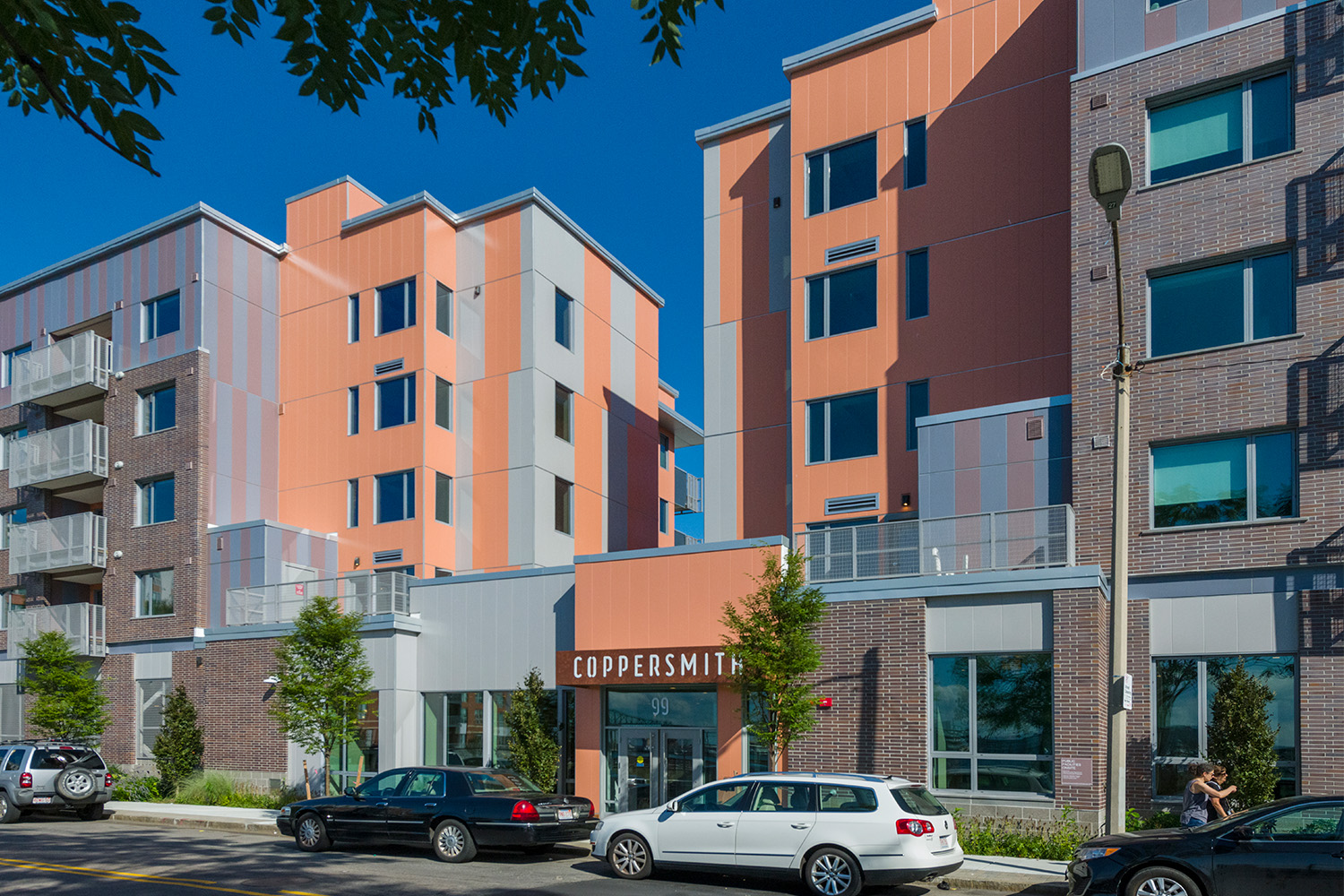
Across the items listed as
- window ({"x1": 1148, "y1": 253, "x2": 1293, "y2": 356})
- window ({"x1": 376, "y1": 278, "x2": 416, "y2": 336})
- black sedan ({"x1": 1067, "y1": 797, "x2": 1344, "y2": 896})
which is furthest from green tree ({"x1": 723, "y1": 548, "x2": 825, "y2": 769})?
window ({"x1": 376, "y1": 278, "x2": 416, "y2": 336})

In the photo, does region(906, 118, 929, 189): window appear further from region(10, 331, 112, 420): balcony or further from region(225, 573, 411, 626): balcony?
Answer: region(10, 331, 112, 420): balcony

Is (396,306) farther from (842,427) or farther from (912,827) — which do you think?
(912,827)

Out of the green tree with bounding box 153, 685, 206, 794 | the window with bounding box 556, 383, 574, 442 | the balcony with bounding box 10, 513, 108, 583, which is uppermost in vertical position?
the window with bounding box 556, 383, 574, 442

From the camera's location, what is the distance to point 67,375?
119 ft

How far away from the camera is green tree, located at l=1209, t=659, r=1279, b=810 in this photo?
59.5ft

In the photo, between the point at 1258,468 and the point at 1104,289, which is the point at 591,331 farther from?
the point at 1258,468

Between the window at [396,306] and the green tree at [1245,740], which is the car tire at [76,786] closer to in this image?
the window at [396,306]

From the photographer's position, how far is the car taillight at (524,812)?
59.3 ft

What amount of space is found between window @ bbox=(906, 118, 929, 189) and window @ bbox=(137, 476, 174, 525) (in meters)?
22.5

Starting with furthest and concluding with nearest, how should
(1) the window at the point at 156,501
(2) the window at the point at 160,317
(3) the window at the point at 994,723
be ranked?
(2) the window at the point at 160,317
(1) the window at the point at 156,501
(3) the window at the point at 994,723

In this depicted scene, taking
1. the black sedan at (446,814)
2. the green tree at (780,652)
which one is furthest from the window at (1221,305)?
the black sedan at (446,814)

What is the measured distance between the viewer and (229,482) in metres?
33.7

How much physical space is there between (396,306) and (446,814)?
1835 centimetres

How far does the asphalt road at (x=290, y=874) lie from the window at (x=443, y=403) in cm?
1388
